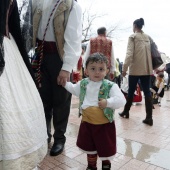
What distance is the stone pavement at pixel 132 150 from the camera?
2.38 meters

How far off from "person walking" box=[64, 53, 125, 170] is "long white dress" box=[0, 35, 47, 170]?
0.53 metres

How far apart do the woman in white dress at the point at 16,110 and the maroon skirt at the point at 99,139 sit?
556 mm

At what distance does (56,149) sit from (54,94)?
1.94 feet

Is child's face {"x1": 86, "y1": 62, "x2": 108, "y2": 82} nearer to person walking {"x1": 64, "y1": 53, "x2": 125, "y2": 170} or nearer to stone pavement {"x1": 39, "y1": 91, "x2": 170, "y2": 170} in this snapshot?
person walking {"x1": 64, "y1": 53, "x2": 125, "y2": 170}

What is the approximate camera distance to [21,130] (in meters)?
1.42

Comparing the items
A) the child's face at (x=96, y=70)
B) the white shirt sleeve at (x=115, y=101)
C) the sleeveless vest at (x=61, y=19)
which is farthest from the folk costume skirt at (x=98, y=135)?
the sleeveless vest at (x=61, y=19)

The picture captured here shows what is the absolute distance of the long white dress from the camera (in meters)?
1.35

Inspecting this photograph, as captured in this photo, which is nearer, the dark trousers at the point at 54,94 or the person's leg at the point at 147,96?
the dark trousers at the point at 54,94

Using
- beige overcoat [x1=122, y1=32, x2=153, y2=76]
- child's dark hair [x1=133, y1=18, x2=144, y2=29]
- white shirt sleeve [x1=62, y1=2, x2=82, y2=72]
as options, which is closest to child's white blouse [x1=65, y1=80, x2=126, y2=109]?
white shirt sleeve [x1=62, y1=2, x2=82, y2=72]

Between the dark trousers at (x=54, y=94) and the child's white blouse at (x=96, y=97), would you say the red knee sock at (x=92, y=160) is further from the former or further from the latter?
the dark trousers at (x=54, y=94)

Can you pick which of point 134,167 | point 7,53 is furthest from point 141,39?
point 7,53

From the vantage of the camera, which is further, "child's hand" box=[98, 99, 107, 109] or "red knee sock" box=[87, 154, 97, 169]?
"red knee sock" box=[87, 154, 97, 169]

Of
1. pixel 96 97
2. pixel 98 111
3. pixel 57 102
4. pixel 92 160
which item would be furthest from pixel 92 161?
pixel 57 102

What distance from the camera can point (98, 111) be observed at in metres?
2.04
